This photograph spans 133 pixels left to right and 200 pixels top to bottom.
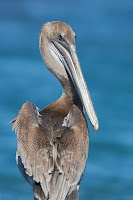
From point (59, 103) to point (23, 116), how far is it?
0.59m

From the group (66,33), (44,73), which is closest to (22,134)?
(66,33)

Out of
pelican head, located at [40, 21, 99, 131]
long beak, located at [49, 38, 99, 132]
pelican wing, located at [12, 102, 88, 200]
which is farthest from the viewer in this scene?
pelican head, located at [40, 21, 99, 131]

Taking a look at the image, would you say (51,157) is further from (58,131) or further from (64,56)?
(64,56)

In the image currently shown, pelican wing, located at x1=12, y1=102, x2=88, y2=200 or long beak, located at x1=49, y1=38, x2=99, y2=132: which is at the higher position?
long beak, located at x1=49, y1=38, x2=99, y2=132

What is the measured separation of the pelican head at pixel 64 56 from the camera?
253 inches

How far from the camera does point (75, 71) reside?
6.57 meters

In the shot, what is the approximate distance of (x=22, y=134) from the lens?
20.7 ft

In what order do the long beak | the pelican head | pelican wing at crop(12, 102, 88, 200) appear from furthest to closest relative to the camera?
1. the pelican head
2. the long beak
3. pelican wing at crop(12, 102, 88, 200)

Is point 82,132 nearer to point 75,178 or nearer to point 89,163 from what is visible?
point 75,178

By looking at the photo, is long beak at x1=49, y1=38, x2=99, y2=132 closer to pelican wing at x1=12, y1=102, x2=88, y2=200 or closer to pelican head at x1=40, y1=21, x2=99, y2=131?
pelican head at x1=40, y1=21, x2=99, y2=131

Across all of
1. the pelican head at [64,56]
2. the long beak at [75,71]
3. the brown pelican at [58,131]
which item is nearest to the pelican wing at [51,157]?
the brown pelican at [58,131]

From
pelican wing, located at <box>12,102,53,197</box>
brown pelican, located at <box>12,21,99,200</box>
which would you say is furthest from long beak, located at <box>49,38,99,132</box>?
pelican wing, located at <box>12,102,53,197</box>

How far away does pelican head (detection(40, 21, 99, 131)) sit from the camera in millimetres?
6431

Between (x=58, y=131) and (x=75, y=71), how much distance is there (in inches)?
28.4
